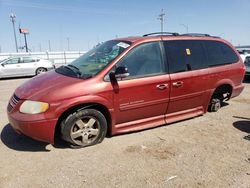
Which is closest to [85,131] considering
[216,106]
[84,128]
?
[84,128]

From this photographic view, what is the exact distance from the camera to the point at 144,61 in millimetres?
4414

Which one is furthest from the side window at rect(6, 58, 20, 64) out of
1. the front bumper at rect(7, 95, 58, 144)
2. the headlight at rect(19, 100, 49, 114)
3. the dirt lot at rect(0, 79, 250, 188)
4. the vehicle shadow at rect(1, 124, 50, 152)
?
the headlight at rect(19, 100, 49, 114)

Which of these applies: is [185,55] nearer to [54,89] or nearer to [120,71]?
[120,71]

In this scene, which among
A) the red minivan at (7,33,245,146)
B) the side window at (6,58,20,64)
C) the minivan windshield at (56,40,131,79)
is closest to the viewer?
the red minivan at (7,33,245,146)

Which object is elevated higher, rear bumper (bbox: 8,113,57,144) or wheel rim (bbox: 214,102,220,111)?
rear bumper (bbox: 8,113,57,144)

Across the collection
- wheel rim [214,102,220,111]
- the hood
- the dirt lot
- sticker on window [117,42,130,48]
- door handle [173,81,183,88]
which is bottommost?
the dirt lot

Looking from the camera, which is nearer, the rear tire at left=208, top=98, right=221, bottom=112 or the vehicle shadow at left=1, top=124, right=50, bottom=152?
the vehicle shadow at left=1, top=124, right=50, bottom=152

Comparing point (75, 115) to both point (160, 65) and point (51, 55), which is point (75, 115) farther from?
point (51, 55)

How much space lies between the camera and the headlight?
3.62m

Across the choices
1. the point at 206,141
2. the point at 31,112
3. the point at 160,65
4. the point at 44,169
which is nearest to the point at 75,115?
the point at 31,112

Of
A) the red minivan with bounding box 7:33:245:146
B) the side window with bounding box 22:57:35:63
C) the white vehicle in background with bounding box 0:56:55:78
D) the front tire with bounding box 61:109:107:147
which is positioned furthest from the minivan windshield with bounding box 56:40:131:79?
the side window with bounding box 22:57:35:63

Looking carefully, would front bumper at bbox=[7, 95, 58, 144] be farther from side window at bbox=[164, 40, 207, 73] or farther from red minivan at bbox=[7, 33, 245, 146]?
side window at bbox=[164, 40, 207, 73]

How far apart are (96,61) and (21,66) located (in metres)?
11.4

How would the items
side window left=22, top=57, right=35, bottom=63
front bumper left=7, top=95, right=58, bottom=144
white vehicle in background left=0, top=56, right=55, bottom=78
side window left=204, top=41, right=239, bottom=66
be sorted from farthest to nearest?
side window left=22, top=57, right=35, bottom=63
white vehicle in background left=0, top=56, right=55, bottom=78
side window left=204, top=41, right=239, bottom=66
front bumper left=7, top=95, right=58, bottom=144
